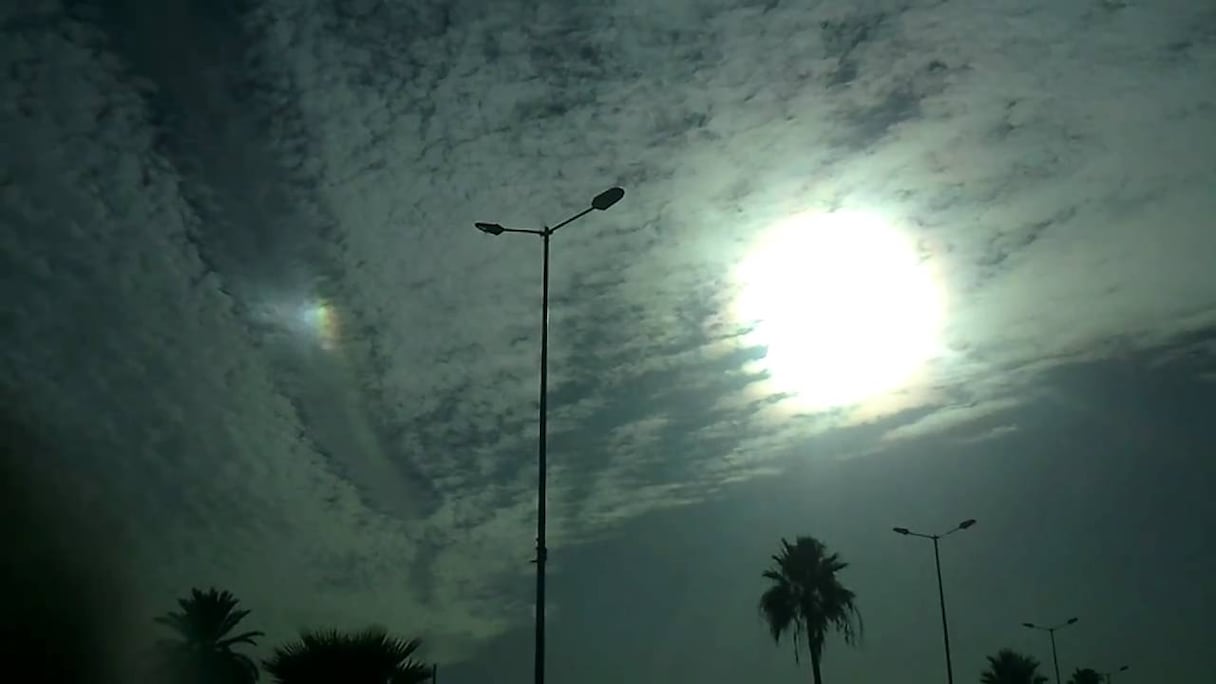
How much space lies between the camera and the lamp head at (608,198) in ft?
72.6

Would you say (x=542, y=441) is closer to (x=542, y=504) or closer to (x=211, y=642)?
(x=542, y=504)

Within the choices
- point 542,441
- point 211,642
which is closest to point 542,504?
point 542,441

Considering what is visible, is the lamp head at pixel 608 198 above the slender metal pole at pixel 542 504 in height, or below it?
above

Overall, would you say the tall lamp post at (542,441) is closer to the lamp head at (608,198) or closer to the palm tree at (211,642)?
the lamp head at (608,198)

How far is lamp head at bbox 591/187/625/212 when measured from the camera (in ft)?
72.6

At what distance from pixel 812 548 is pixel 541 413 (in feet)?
117

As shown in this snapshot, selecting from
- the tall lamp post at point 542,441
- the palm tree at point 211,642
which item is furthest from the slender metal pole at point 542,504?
the palm tree at point 211,642

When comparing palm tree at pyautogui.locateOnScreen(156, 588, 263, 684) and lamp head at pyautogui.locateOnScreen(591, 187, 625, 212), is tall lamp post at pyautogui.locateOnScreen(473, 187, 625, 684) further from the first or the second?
palm tree at pyautogui.locateOnScreen(156, 588, 263, 684)

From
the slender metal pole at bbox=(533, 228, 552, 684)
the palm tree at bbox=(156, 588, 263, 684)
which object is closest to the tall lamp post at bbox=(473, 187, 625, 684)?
the slender metal pole at bbox=(533, 228, 552, 684)

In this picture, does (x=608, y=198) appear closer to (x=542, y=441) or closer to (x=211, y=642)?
(x=542, y=441)

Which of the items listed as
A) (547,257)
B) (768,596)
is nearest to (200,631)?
(768,596)

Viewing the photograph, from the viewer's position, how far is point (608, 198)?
2233cm

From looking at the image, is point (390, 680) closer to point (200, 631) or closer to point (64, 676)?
point (64, 676)

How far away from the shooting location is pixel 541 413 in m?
22.9
